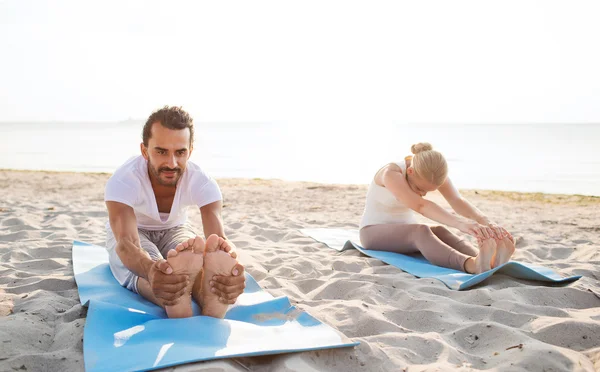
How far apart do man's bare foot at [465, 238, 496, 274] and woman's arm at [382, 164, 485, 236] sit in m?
0.08

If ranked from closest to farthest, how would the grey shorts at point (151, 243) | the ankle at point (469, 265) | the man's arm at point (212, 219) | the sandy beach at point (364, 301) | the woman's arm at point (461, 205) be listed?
the sandy beach at point (364, 301), the man's arm at point (212, 219), the grey shorts at point (151, 243), the ankle at point (469, 265), the woman's arm at point (461, 205)

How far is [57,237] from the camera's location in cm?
471

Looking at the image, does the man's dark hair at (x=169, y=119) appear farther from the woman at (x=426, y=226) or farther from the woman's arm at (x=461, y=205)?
the woman's arm at (x=461, y=205)

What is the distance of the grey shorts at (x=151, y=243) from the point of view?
317cm

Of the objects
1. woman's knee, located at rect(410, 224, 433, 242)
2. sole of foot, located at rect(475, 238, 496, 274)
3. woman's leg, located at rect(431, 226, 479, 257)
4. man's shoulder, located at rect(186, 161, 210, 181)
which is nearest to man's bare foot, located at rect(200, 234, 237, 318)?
man's shoulder, located at rect(186, 161, 210, 181)

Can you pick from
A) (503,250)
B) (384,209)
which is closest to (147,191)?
(384,209)

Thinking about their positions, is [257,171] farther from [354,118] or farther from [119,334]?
[354,118]

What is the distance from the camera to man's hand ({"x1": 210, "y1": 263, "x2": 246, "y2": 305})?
2.51 m

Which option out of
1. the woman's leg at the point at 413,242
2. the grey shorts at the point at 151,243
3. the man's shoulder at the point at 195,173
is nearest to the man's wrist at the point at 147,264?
the grey shorts at the point at 151,243

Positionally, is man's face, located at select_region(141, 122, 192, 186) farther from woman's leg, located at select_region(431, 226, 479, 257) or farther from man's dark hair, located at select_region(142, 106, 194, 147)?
woman's leg, located at select_region(431, 226, 479, 257)

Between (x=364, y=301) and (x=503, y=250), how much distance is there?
1.13m

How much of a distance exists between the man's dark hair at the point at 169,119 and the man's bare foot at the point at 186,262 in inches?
29.9

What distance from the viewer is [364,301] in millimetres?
3113

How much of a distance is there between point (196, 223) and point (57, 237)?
1.70 metres
